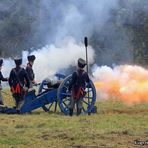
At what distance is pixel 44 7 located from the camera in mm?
23844

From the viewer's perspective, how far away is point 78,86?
14734 millimetres

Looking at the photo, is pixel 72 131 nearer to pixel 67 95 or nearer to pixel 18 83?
pixel 67 95

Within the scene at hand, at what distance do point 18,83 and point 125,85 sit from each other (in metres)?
3.96

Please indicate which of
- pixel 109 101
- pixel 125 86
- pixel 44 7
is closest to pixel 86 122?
pixel 125 86

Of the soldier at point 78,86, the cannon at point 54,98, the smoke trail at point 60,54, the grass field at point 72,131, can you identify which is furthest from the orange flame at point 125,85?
the grass field at point 72,131

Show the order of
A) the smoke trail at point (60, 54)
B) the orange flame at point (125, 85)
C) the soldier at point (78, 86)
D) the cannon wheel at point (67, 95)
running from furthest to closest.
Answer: the smoke trail at point (60, 54)
the orange flame at point (125, 85)
the cannon wheel at point (67, 95)
the soldier at point (78, 86)

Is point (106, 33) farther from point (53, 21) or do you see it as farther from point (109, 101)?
point (109, 101)

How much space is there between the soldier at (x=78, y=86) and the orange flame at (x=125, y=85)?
9.65 ft

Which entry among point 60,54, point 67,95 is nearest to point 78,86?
point 67,95

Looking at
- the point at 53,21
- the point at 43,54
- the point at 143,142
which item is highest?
the point at 53,21

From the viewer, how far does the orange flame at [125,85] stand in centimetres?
1758

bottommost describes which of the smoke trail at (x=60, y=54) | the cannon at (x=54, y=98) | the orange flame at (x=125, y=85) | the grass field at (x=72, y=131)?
the grass field at (x=72, y=131)

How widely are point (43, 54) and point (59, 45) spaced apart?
2.85 feet

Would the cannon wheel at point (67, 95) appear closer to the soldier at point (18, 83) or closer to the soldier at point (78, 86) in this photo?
the soldier at point (78, 86)
